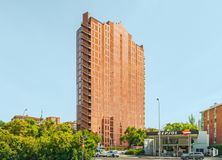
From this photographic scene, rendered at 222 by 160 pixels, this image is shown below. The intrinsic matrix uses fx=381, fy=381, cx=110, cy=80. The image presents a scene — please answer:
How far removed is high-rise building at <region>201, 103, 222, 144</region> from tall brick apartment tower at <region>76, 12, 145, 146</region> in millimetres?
50542

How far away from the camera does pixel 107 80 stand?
564 feet

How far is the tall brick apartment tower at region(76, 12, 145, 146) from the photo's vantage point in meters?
160

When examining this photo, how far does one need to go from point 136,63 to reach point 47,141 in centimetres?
13237

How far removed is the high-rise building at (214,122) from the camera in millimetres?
109688

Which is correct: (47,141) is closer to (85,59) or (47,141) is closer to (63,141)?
(63,141)

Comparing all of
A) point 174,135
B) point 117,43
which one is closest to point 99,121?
point 117,43

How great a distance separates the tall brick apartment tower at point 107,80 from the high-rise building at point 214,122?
166ft

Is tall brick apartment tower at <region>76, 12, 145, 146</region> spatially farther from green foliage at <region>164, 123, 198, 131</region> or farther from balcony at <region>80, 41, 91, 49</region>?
green foliage at <region>164, 123, 198, 131</region>

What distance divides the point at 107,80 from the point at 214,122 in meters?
66.7

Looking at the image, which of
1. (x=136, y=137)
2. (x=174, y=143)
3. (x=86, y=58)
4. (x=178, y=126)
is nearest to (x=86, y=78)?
(x=86, y=58)

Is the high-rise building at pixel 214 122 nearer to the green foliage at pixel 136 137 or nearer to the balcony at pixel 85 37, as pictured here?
the green foliage at pixel 136 137

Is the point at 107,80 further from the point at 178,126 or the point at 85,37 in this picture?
the point at 178,126

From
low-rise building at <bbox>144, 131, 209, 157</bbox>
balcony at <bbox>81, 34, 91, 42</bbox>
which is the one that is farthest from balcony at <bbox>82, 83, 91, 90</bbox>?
low-rise building at <bbox>144, 131, 209, 157</bbox>

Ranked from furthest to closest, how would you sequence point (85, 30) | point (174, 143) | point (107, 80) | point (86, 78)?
1. point (107, 80)
2. point (85, 30)
3. point (86, 78)
4. point (174, 143)
